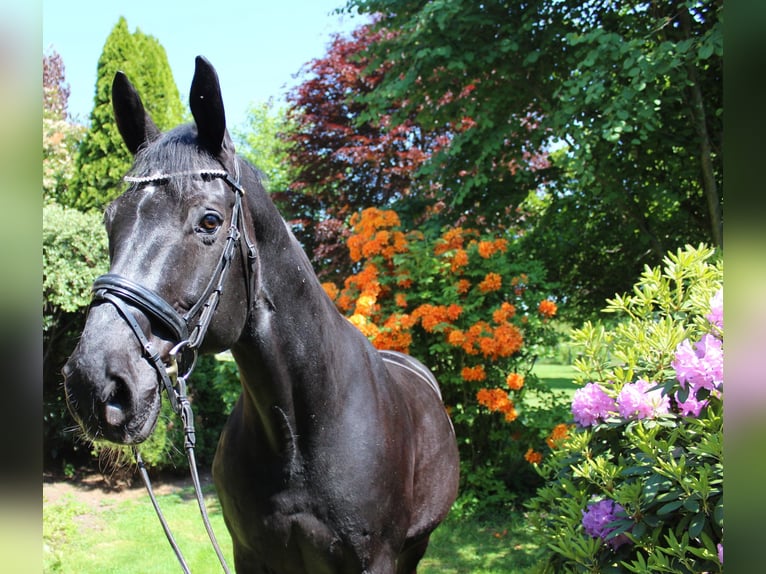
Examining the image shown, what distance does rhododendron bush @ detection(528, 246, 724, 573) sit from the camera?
5.76ft

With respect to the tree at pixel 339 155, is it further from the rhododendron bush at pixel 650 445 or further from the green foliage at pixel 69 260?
the rhododendron bush at pixel 650 445

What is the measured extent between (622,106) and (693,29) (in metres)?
1.82

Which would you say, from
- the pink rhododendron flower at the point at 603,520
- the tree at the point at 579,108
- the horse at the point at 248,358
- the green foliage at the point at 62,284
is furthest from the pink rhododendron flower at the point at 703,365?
the green foliage at the point at 62,284

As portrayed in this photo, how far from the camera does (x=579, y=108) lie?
186 inches

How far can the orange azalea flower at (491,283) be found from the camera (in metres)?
5.61

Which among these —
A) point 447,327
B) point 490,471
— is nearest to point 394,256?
point 447,327

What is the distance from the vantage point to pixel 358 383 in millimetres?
2088

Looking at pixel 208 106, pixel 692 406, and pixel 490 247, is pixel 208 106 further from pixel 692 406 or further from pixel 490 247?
pixel 490 247

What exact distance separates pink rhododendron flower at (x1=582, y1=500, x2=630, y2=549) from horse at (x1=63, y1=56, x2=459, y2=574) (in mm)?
688

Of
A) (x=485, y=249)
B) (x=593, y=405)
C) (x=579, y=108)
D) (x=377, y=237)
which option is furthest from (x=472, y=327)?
(x=593, y=405)

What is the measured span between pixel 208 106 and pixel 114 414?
855mm

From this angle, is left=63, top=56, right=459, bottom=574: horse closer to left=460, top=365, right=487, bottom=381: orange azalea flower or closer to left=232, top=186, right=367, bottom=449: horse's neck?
left=232, top=186, right=367, bottom=449: horse's neck
